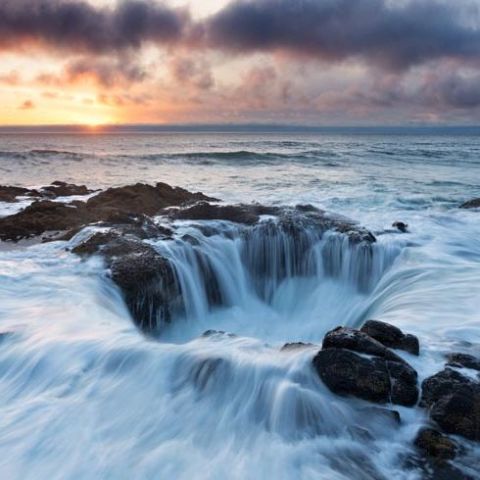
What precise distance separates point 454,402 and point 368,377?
2.49 ft

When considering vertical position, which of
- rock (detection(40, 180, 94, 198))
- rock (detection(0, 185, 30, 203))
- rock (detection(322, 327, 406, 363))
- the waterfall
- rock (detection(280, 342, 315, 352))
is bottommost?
rock (detection(40, 180, 94, 198))

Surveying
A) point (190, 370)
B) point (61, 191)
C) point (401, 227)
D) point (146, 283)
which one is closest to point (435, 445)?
point (190, 370)

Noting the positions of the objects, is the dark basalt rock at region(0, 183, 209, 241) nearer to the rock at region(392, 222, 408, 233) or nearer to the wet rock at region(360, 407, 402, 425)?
the rock at region(392, 222, 408, 233)

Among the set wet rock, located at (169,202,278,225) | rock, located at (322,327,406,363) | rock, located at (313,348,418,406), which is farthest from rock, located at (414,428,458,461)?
wet rock, located at (169,202,278,225)

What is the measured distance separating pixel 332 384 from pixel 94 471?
2.26 meters

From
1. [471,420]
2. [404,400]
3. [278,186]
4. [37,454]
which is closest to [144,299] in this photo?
[37,454]

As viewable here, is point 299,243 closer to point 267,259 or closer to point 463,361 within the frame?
point 267,259

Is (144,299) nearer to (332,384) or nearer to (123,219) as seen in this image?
(123,219)

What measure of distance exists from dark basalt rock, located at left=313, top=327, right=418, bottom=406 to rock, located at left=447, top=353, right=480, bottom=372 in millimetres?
686

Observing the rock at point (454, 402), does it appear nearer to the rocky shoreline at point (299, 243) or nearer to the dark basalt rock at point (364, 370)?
the rocky shoreline at point (299, 243)

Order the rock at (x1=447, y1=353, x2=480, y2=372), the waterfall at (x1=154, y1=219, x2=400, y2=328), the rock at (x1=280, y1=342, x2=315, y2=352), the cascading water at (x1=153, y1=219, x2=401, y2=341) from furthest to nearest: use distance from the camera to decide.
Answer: the waterfall at (x1=154, y1=219, x2=400, y2=328), the cascading water at (x1=153, y1=219, x2=401, y2=341), the rock at (x1=280, y1=342, x2=315, y2=352), the rock at (x1=447, y1=353, x2=480, y2=372)

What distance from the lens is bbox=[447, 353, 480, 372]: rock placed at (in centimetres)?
557

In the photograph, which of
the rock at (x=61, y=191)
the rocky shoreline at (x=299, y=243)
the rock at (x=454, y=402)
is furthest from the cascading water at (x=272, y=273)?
the rock at (x=61, y=191)

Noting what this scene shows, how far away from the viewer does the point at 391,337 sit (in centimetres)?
592
